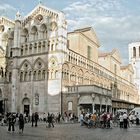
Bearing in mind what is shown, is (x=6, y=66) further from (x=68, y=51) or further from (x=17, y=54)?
(x=68, y=51)

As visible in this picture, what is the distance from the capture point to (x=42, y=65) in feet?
135

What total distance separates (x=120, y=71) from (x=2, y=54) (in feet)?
119

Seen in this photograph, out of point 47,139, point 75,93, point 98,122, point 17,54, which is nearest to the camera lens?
point 47,139

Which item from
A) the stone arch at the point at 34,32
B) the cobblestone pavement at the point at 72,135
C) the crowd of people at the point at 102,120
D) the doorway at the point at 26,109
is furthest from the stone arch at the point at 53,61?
the cobblestone pavement at the point at 72,135

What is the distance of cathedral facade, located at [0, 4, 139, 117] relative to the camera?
129ft

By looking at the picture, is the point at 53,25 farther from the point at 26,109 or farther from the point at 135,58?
the point at 135,58

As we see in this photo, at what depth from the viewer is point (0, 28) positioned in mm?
50031

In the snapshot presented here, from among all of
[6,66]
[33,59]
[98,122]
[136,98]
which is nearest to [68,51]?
[33,59]

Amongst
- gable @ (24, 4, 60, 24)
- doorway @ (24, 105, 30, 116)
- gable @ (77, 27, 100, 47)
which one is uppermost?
gable @ (24, 4, 60, 24)

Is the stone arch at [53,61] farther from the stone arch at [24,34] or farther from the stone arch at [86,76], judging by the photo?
the stone arch at [86,76]

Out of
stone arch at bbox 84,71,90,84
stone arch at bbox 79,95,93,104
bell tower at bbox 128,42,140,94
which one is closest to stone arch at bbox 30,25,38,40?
stone arch at bbox 84,71,90,84

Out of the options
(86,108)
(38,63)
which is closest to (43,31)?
(38,63)

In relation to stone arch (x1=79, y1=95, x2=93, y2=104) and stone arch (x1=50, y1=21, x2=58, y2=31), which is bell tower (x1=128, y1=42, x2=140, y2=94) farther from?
stone arch (x1=79, y1=95, x2=93, y2=104)

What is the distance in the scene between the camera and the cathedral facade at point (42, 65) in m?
39.3
